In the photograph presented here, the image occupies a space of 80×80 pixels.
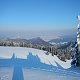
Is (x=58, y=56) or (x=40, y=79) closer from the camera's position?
(x=40, y=79)

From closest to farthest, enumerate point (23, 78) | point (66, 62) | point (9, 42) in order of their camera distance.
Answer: point (23, 78), point (66, 62), point (9, 42)

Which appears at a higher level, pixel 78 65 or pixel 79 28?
pixel 79 28

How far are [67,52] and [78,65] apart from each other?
16.3 metres

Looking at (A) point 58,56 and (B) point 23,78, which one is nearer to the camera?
(B) point 23,78

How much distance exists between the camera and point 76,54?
31891mm

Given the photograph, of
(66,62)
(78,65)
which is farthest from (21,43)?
(78,65)

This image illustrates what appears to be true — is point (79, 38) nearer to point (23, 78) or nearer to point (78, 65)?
point (78, 65)

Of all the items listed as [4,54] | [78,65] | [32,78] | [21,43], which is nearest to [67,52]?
[4,54]

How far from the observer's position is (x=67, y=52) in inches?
1905

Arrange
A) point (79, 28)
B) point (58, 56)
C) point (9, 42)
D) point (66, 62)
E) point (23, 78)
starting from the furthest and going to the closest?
point (9, 42)
point (58, 56)
point (66, 62)
point (79, 28)
point (23, 78)

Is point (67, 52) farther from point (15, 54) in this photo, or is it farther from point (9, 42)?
point (9, 42)

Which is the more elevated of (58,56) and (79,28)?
(79,28)

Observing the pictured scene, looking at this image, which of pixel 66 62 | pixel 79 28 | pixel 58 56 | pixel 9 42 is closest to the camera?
pixel 79 28

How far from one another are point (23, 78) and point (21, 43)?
47.8 metres
